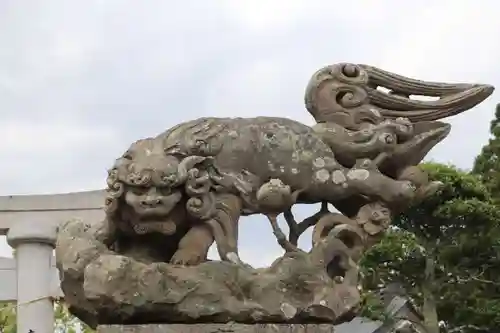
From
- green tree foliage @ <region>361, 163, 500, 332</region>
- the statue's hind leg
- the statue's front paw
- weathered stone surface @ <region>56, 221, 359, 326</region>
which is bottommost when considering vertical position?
weathered stone surface @ <region>56, 221, 359, 326</region>

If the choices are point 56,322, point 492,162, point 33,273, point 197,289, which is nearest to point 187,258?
point 197,289

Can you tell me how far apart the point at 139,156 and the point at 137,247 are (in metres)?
0.41

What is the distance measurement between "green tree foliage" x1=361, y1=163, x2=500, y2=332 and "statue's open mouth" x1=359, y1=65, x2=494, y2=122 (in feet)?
21.6

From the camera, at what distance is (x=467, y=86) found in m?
4.18

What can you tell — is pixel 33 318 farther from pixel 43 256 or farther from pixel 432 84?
pixel 432 84

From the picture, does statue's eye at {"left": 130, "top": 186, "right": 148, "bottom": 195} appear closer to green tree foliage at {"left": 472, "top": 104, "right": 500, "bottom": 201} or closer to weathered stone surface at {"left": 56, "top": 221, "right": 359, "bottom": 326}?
weathered stone surface at {"left": 56, "top": 221, "right": 359, "bottom": 326}

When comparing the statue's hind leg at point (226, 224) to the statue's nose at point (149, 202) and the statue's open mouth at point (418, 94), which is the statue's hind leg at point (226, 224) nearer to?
the statue's nose at point (149, 202)

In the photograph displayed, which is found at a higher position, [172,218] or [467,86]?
[467,86]

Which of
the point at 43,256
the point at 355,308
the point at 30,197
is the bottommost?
the point at 355,308

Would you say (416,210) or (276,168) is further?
(416,210)

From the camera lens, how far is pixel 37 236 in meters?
9.48

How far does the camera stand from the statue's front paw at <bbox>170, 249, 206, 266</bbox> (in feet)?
12.1

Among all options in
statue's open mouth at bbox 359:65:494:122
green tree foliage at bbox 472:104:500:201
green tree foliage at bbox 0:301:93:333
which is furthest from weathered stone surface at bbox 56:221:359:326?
green tree foliage at bbox 0:301:93:333

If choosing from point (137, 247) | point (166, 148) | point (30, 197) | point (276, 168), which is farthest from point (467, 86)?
point (30, 197)
